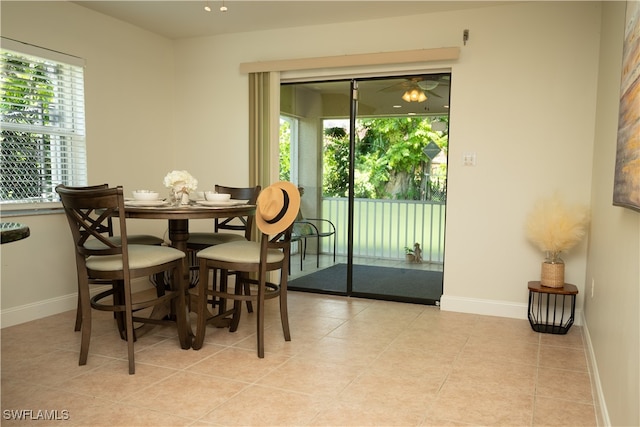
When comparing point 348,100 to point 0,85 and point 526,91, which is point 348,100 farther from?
point 0,85

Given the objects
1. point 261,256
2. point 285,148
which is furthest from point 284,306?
point 285,148

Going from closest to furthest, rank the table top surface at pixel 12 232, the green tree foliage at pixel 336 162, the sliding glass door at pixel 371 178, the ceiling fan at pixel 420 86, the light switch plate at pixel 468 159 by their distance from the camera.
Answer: the table top surface at pixel 12 232
the light switch plate at pixel 468 159
the ceiling fan at pixel 420 86
the sliding glass door at pixel 371 178
the green tree foliage at pixel 336 162

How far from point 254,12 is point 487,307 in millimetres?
3015

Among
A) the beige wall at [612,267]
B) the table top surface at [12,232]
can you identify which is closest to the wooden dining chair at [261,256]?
the table top surface at [12,232]

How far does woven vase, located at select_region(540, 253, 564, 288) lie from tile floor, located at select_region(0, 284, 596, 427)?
354mm

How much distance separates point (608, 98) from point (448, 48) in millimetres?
1350

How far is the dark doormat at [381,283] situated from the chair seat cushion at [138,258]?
1909 mm

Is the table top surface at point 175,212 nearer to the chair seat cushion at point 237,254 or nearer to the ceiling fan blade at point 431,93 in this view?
the chair seat cushion at point 237,254

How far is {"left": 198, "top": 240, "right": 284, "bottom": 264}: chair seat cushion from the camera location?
2.84m

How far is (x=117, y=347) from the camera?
292 cm

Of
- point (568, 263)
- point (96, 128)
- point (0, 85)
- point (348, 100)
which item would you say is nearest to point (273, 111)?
point (348, 100)

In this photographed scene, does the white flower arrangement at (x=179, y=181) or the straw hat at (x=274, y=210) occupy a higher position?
the white flower arrangement at (x=179, y=181)

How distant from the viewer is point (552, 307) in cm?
361

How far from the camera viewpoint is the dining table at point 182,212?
271 cm
